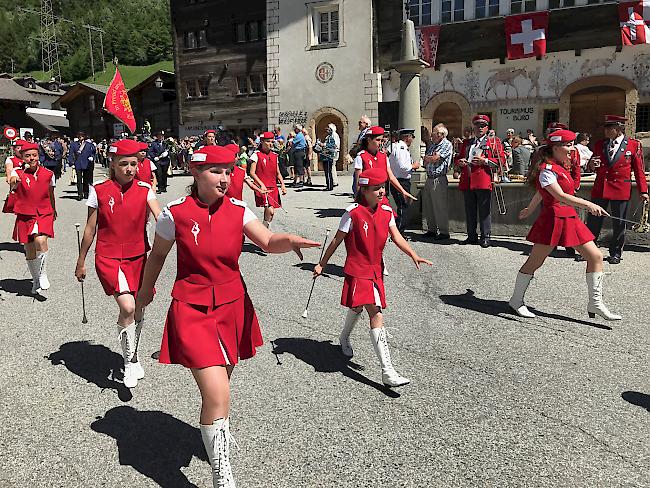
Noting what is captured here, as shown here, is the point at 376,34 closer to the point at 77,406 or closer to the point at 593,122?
the point at 593,122

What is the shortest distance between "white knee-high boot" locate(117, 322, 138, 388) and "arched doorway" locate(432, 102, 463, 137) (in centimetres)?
2212

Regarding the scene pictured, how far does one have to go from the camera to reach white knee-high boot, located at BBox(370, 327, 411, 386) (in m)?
4.45

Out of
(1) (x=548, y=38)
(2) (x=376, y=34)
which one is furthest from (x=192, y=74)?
(1) (x=548, y=38)

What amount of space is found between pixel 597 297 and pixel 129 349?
4.70 m

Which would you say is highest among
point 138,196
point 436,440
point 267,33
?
point 267,33

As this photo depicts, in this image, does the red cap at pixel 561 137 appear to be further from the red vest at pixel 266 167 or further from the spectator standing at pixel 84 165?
the spectator standing at pixel 84 165

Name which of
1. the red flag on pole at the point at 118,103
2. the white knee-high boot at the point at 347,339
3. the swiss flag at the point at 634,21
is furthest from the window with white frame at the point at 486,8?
the white knee-high boot at the point at 347,339

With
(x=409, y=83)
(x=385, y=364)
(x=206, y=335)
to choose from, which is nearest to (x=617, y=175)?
(x=409, y=83)

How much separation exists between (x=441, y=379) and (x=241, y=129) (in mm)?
29265

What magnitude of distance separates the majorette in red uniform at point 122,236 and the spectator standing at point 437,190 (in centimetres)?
655

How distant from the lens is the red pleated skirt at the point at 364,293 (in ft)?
15.0

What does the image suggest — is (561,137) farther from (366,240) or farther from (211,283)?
(211,283)

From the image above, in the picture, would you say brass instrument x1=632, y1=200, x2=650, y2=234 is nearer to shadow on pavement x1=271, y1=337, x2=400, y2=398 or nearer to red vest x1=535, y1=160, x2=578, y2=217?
red vest x1=535, y1=160, x2=578, y2=217

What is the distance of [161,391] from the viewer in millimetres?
4562
